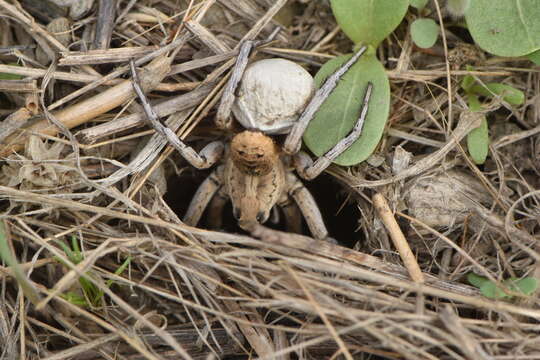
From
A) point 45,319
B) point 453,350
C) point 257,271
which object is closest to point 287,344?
point 257,271

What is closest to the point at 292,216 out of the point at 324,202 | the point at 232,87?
the point at 324,202

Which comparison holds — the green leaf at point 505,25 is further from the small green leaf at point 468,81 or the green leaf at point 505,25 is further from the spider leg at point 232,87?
the spider leg at point 232,87

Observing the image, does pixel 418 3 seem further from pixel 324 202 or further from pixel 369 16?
pixel 324 202

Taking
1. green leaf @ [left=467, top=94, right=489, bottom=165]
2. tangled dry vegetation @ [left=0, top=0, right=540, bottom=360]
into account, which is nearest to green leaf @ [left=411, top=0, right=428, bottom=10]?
tangled dry vegetation @ [left=0, top=0, right=540, bottom=360]

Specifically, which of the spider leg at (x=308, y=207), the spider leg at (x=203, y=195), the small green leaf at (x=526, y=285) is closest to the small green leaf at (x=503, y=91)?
the small green leaf at (x=526, y=285)

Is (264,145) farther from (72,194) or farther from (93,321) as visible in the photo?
(93,321)
